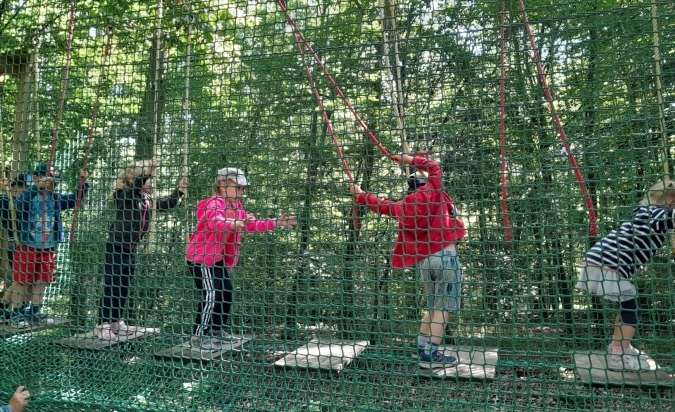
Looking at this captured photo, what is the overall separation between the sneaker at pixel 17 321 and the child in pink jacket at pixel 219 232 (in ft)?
2.74

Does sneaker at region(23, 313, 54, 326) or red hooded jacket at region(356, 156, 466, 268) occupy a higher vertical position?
red hooded jacket at region(356, 156, 466, 268)

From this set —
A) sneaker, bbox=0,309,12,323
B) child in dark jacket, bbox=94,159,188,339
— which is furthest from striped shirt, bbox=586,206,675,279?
sneaker, bbox=0,309,12,323

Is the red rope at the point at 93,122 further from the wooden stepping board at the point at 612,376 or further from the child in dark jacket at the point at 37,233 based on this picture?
the wooden stepping board at the point at 612,376

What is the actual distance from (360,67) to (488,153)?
1237 millimetres

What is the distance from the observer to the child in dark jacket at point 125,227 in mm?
2391

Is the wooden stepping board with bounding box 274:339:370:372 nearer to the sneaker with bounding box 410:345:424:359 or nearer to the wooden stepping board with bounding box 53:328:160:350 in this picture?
the sneaker with bounding box 410:345:424:359

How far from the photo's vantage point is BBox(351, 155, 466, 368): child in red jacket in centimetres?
211

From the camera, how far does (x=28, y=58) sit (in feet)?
9.40

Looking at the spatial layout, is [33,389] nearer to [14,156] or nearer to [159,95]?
[14,156]

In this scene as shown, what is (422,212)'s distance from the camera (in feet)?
7.46

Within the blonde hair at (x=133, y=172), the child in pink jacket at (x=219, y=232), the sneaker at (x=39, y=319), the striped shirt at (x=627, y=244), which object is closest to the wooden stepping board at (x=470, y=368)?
the striped shirt at (x=627, y=244)

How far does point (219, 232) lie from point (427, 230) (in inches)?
32.7

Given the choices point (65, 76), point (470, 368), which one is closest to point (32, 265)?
point (65, 76)

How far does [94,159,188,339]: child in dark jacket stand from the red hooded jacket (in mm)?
857
